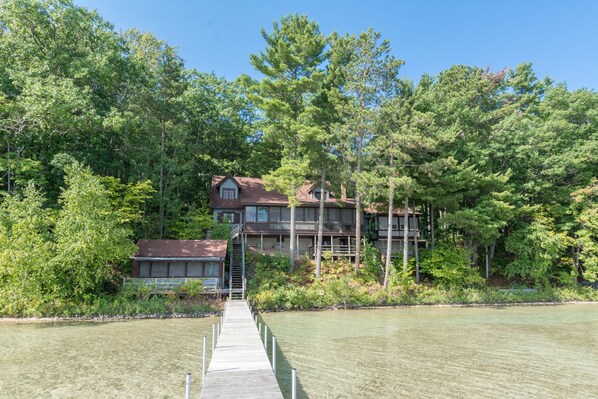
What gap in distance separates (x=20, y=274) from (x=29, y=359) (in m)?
7.87

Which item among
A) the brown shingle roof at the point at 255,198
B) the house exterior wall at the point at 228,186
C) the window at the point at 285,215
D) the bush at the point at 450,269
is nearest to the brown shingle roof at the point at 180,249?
the brown shingle roof at the point at 255,198

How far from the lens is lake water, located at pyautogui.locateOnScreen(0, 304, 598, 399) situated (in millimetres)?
8742

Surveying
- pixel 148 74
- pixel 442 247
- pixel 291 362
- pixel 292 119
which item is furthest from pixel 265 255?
pixel 148 74

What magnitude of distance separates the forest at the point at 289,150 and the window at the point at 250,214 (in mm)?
4405

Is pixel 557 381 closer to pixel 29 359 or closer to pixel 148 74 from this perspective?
pixel 29 359

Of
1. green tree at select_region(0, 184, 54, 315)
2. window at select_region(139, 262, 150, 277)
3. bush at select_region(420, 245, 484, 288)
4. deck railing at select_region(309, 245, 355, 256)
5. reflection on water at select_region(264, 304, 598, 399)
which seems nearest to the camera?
reflection on water at select_region(264, 304, 598, 399)

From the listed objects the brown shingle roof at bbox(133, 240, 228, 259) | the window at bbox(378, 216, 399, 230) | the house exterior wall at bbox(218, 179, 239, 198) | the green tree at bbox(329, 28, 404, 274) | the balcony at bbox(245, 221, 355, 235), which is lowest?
the brown shingle roof at bbox(133, 240, 228, 259)

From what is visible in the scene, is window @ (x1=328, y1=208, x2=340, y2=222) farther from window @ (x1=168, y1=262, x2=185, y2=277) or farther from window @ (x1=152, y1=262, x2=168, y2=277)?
window @ (x1=152, y1=262, x2=168, y2=277)

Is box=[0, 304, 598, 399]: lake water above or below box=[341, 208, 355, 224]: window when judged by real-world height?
below

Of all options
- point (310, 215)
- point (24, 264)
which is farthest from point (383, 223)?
point (24, 264)

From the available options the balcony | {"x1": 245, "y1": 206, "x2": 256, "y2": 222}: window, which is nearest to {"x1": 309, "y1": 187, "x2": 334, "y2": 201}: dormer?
the balcony

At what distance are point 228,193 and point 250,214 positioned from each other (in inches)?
Result: 120

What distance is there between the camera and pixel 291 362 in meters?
10.9

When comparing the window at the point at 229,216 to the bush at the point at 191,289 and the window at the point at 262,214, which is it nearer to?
the window at the point at 262,214
